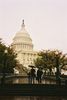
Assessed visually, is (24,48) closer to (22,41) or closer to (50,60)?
(22,41)

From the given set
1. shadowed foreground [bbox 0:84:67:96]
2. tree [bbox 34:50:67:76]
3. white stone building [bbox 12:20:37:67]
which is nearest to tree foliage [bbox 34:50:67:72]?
Answer: tree [bbox 34:50:67:76]

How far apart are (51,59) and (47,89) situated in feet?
175

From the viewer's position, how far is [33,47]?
541 ft

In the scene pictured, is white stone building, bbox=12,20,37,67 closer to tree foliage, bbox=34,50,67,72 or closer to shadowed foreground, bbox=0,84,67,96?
tree foliage, bbox=34,50,67,72

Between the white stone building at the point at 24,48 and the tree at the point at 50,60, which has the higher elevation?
the white stone building at the point at 24,48

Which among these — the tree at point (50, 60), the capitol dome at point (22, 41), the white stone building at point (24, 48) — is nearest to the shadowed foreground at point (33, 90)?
the tree at point (50, 60)

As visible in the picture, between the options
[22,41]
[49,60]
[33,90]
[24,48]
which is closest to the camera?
[33,90]

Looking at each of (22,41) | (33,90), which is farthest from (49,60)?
(22,41)

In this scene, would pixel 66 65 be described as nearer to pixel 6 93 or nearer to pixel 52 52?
pixel 52 52

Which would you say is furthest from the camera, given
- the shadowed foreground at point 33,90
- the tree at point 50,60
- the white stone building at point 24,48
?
the white stone building at point 24,48

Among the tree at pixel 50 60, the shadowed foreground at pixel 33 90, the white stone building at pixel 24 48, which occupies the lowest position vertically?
the shadowed foreground at pixel 33 90

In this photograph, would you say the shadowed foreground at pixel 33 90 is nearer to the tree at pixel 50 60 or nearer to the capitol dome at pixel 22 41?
the tree at pixel 50 60

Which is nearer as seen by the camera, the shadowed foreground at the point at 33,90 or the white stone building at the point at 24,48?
the shadowed foreground at the point at 33,90

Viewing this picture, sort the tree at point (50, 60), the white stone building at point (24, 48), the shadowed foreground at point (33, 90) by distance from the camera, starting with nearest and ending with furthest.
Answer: the shadowed foreground at point (33, 90), the tree at point (50, 60), the white stone building at point (24, 48)
